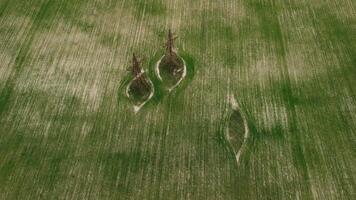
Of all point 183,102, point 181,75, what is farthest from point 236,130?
point 181,75

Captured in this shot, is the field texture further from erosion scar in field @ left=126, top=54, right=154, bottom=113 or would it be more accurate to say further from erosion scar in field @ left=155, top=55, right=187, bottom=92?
erosion scar in field @ left=126, top=54, right=154, bottom=113

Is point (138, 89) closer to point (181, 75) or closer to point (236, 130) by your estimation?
point (181, 75)

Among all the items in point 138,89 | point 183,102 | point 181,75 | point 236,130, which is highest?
point 181,75

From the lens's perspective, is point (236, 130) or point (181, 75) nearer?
point (236, 130)

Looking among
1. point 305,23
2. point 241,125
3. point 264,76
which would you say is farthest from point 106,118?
point 305,23

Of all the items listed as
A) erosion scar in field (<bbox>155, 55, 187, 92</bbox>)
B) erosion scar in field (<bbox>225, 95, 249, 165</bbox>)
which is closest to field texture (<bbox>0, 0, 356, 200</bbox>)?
erosion scar in field (<bbox>225, 95, 249, 165</bbox>)

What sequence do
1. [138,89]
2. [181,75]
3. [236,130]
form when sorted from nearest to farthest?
[236,130] < [138,89] < [181,75]

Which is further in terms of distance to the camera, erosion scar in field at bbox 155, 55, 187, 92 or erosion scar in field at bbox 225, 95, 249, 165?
erosion scar in field at bbox 155, 55, 187, 92
